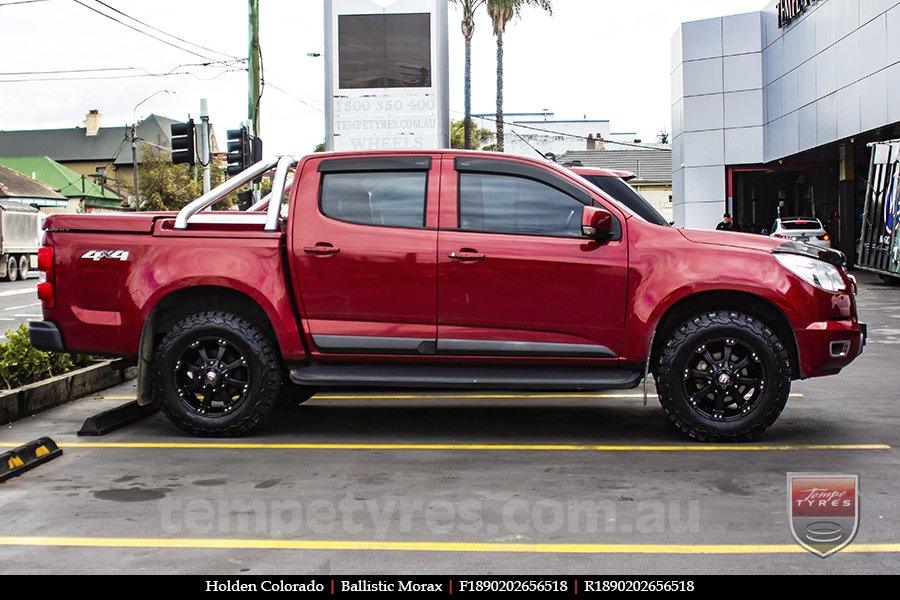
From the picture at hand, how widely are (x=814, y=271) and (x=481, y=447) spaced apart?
2463 mm

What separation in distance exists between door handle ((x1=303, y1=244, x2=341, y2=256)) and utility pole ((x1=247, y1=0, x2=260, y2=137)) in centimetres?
1578

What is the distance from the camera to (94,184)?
9762 cm

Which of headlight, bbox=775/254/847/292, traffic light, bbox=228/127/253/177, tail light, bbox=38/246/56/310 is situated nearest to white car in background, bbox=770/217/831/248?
traffic light, bbox=228/127/253/177

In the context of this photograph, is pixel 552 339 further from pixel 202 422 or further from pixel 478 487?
pixel 202 422

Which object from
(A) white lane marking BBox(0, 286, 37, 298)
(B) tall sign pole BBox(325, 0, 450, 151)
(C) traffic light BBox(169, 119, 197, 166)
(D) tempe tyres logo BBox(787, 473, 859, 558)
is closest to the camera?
(D) tempe tyres logo BBox(787, 473, 859, 558)

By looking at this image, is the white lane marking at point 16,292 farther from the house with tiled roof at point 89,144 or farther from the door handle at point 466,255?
the house with tiled roof at point 89,144

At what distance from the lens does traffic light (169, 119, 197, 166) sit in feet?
62.7

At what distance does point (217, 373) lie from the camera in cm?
743

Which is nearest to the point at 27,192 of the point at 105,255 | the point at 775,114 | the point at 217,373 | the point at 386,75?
the point at 775,114

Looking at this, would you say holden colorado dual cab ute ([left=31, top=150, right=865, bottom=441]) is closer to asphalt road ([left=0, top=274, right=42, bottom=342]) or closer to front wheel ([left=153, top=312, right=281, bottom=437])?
front wheel ([left=153, top=312, right=281, bottom=437])

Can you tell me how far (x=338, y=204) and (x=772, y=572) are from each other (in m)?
4.12

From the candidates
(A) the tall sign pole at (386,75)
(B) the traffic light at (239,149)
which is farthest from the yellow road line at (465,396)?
(B) the traffic light at (239,149)

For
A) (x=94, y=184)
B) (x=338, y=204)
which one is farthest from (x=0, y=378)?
(x=94, y=184)
